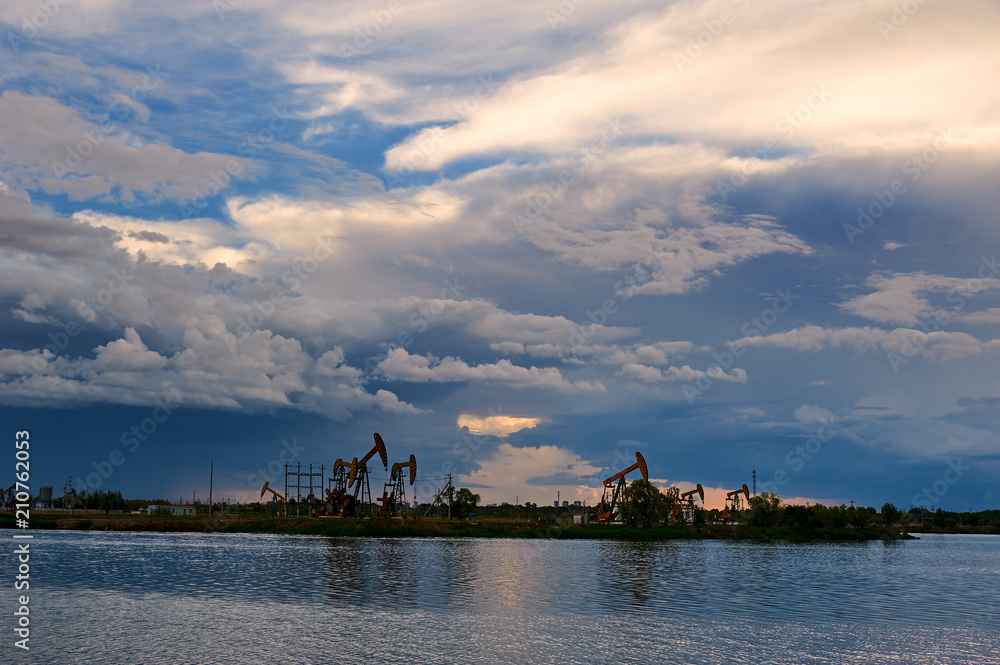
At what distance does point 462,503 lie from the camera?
610 ft

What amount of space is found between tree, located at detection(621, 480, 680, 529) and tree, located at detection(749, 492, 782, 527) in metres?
26.3

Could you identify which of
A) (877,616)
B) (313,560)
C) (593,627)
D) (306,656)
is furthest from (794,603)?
(313,560)

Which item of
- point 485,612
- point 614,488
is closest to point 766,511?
point 614,488

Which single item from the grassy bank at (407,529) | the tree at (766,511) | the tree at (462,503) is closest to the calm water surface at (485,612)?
the grassy bank at (407,529)

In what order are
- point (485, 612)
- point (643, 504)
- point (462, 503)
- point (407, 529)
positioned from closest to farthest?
point (485, 612) < point (407, 529) < point (643, 504) < point (462, 503)

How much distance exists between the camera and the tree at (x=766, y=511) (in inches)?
6127

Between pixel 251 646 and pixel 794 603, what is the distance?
109 feet

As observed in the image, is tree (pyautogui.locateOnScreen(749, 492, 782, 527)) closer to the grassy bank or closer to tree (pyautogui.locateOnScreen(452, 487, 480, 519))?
the grassy bank

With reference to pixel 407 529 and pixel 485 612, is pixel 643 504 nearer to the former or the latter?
pixel 407 529

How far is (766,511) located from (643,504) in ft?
105

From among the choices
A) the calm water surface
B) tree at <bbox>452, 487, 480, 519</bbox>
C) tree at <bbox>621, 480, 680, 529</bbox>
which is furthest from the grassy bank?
the calm water surface

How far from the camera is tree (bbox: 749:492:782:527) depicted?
156 meters

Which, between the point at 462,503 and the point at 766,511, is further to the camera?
the point at 462,503

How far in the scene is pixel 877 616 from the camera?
1703 inches
